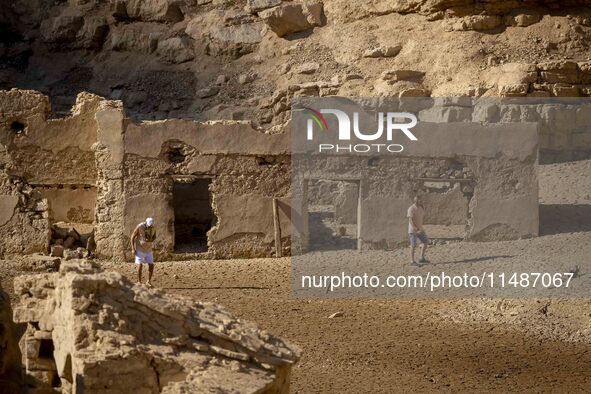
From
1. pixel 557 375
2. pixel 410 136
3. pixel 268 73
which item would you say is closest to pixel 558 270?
pixel 410 136

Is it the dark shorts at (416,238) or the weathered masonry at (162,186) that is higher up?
the weathered masonry at (162,186)

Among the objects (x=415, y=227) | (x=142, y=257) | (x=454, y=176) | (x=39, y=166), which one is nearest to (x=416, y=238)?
(x=415, y=227)

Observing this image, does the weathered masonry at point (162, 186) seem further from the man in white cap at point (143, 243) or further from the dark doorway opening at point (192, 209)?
the man in white cap at point (143, 243)

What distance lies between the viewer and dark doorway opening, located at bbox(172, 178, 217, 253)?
925 inches

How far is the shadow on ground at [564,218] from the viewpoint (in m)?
21.3

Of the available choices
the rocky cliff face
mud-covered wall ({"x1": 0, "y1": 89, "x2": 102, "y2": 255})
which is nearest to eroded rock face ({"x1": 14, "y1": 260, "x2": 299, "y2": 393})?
mud-covered wall ({"x1": 0, "y1": 89, "x2": 102, "y2": 255})

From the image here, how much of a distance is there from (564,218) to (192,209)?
763 centimetres

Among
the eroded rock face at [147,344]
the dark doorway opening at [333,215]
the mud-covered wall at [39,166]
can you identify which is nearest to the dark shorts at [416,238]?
the dark doorway opening at [333,215]

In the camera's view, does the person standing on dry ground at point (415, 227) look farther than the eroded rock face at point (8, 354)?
Yes

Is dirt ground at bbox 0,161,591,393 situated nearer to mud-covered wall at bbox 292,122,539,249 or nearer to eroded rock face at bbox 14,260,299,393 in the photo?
mud-covered wall at bbox 292,122,539,249

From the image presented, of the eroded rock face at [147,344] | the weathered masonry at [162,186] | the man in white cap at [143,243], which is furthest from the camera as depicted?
the weathered masonry at [162,186]

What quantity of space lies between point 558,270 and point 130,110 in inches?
615

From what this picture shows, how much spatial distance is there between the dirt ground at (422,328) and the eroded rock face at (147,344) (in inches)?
131

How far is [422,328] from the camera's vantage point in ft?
51.1
